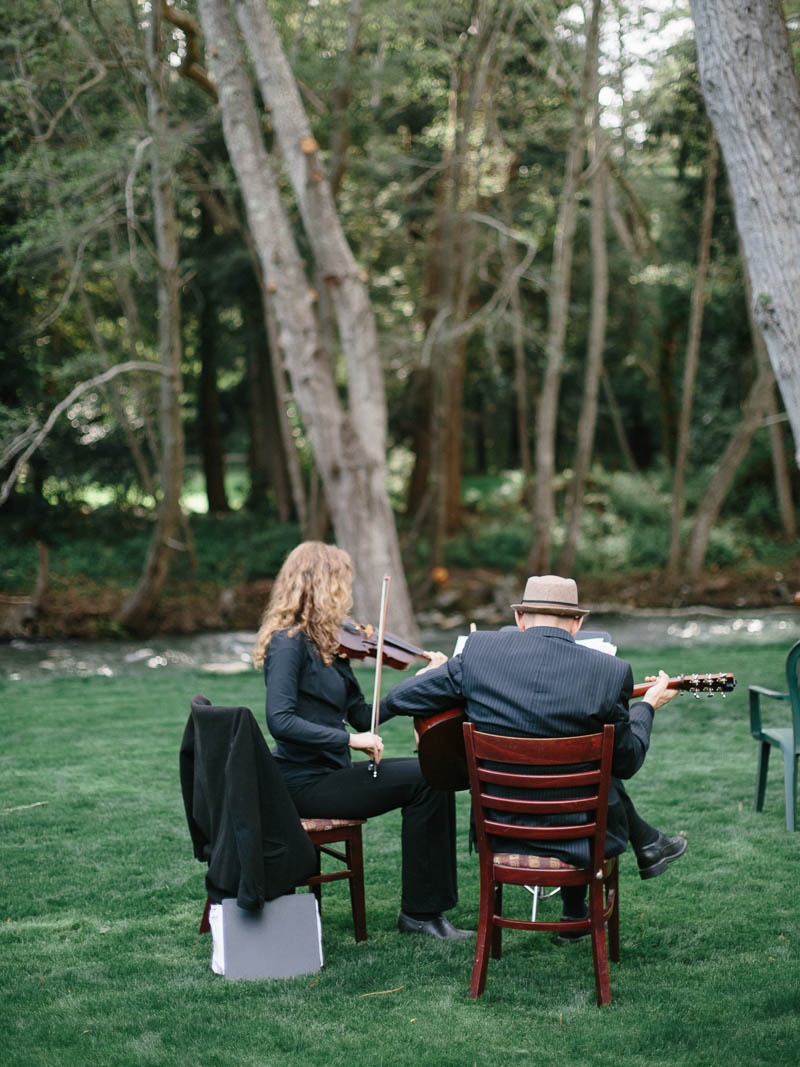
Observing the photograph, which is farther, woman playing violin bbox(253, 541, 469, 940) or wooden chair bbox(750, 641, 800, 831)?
wooden chair bbox(750, 641, 800, 831)

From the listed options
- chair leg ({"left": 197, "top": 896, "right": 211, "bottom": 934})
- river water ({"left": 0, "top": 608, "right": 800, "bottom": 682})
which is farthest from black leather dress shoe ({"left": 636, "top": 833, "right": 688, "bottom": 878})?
river water ({"left": 0, "top": 608, "right": 800, "bottom": 682})

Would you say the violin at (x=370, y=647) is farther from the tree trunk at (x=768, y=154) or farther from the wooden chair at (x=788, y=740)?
the tree trunk at (x=768, y=154)

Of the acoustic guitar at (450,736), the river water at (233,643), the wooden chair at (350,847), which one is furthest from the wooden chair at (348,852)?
the river water at (233,643)

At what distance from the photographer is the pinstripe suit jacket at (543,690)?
3771mm

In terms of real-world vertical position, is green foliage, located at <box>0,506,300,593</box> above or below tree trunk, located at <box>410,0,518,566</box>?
below

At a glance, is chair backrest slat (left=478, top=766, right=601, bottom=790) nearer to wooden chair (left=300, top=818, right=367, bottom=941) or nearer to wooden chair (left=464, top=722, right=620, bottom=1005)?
wooden chair (left=464, top=722, right=620, bottom=1005)

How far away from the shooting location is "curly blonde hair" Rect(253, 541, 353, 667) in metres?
4.46

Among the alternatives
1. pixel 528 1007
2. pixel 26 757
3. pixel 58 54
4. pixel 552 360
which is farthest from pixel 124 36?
pixel 528 1007

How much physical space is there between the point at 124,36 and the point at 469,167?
6011 millimetres

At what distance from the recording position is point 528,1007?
3811 mm

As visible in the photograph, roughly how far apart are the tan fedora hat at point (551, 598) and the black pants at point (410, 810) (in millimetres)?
916

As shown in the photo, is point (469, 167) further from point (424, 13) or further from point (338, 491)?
point (338, 491)

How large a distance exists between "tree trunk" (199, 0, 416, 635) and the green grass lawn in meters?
6.70

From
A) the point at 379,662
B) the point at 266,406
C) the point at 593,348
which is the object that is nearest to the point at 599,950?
the point at 379,662
